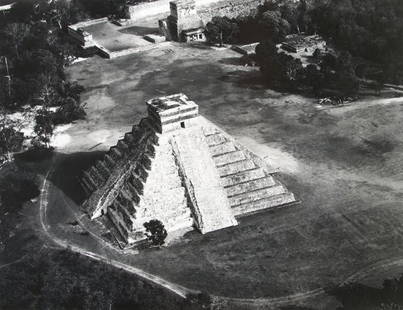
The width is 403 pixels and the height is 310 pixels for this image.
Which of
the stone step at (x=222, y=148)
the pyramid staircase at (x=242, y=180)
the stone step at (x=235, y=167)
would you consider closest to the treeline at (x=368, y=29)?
the pyramid staircase at (x=242, y=180)

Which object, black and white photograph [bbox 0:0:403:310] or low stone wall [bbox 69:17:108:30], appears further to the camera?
low stone wall [bbox 69:17:108:30]

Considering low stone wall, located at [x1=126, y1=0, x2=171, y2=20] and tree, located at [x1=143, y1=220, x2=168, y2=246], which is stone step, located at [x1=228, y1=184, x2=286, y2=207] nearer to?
tree, located at [x1=143, y1=220, x2=168, y2=246]

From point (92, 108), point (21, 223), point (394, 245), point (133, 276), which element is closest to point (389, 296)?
point (394, 245)

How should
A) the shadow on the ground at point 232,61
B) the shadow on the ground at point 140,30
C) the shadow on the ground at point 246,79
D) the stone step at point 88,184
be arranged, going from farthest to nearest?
the shadow on the ground at point 140,30, the shadow on the ground at point 232,61, the shadow on the ground at point 246,79, the stone step at point 88,184

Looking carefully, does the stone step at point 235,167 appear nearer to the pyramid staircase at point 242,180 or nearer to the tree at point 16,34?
the pyramid staircase at point 242,180

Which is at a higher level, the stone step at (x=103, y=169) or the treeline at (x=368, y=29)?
the treeline at (x=368, y=29)

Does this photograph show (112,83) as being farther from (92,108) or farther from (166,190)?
(166,190)

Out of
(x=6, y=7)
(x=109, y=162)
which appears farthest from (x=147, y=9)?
(x=109, y=162)

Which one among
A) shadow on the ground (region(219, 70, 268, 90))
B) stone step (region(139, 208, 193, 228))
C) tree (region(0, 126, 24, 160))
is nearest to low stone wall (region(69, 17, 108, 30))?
shadow on the ground (region(219, 70, 268, 90))
